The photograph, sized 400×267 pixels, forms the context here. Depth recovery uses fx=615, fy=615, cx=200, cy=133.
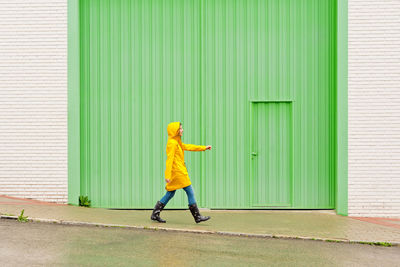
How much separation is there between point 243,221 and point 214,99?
2.81 m

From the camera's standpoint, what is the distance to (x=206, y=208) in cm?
1262

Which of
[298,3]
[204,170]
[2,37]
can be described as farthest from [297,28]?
[2,37]

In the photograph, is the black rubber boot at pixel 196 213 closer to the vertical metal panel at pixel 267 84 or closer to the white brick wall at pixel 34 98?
the vertical metal panel at pixel 267 84

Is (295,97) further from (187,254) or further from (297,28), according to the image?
(187,254)

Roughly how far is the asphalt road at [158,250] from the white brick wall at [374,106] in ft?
10.7

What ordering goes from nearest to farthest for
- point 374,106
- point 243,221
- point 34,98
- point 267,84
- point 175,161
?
point 175,161 → point 243,221 → point 374,106 → point 34,98 → point 267,84

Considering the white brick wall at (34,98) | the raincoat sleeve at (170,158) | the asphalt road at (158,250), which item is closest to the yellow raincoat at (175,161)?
the raincoat sleeve at (170,158)

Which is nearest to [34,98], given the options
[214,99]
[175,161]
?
[214,99]

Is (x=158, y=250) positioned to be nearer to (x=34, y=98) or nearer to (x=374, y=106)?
(x=34, y=98)

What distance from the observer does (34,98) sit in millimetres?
12547

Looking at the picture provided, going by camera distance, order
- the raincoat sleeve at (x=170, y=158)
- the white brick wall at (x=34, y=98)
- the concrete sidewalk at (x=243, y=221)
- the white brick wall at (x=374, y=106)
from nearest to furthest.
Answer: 1. the concrete sidewalk at (x=243, y=221)
2. the raincoat sleeve at (x=170, y=158)
3. the white brick wall at (x=374, y=106)
4. the white brick wall at (x=34, y=98)

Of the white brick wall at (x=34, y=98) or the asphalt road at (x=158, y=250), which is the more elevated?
the white brick wall at (x=34, y=98)

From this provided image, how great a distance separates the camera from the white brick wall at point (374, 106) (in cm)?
1223

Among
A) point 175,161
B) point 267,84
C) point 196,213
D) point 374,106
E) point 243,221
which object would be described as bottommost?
point 243,221
